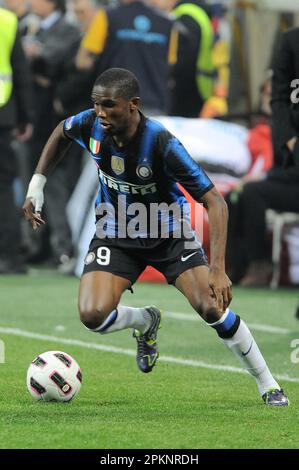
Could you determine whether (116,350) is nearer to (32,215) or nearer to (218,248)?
(32,215)

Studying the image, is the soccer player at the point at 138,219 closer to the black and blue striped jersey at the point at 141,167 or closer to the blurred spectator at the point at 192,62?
the black and blue striped jersey at the point at 141,167

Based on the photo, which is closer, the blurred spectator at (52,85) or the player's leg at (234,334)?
the player's leg at (234,334)

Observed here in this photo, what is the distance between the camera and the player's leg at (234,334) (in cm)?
693

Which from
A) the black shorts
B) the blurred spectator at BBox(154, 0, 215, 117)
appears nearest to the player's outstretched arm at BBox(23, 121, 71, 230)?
the black shorts

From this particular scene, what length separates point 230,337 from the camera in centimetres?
699

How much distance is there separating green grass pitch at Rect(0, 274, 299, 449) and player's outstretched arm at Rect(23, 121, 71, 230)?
3.45 feet

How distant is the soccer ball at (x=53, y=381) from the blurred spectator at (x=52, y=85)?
723cm

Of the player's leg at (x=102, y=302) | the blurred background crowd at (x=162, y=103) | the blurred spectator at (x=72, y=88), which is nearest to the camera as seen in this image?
the player's leg at (x=102, y=302)

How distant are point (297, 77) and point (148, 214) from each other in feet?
8.51

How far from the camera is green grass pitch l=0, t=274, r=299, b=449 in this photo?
6.02 m

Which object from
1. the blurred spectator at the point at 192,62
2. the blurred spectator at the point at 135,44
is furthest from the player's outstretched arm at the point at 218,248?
the blurred spectator at the point at 192,62
